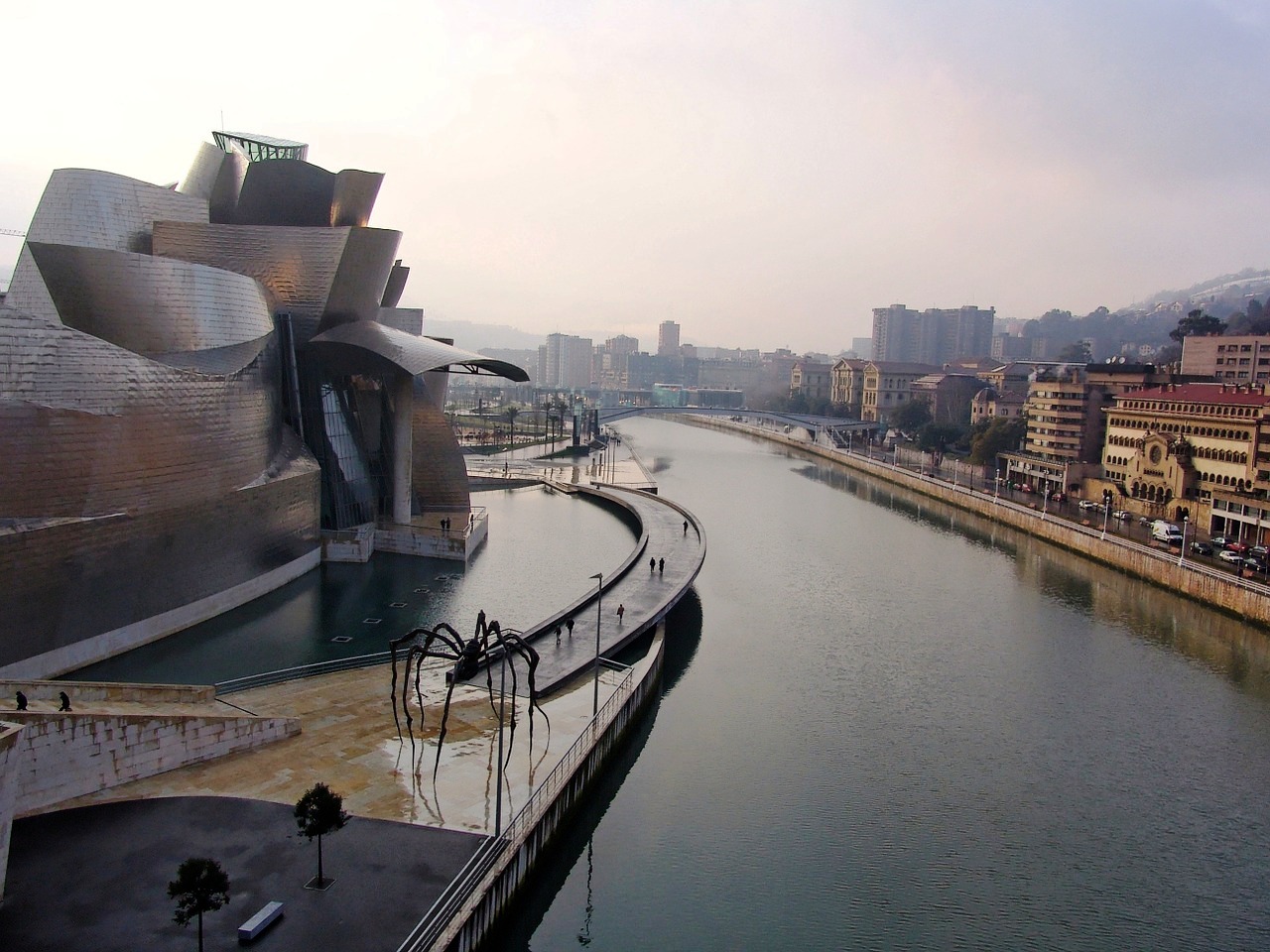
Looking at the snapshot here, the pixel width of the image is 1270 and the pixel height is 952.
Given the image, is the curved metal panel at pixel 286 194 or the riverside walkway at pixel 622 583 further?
the curved metal panel at pixel 286 194

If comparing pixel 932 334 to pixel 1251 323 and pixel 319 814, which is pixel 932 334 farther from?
pixel 319 814

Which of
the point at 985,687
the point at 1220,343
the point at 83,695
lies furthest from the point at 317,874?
the point at 1220,343

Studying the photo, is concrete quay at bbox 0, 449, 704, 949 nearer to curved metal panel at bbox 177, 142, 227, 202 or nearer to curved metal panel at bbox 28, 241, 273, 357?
curved metal panel at bbox 28, 241, 273, 357

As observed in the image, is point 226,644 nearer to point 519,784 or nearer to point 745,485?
point 519,784

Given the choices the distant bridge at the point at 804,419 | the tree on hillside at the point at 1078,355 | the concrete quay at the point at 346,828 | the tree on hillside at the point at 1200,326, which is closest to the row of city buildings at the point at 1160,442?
the tree on hillside at the point at 1200,326

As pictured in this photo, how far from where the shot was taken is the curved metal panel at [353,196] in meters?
28.3

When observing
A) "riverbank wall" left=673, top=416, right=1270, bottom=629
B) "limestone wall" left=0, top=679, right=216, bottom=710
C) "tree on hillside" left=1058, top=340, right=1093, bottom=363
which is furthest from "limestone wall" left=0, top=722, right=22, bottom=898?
"tree on hillside" left=1058, top=340, right=1093, bottom=363

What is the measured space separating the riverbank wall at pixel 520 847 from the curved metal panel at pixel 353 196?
61.6 ft

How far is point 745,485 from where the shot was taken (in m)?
54.8

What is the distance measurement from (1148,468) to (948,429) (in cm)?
2670

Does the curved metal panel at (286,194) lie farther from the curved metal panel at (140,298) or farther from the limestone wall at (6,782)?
the limestone wall at (6,782)

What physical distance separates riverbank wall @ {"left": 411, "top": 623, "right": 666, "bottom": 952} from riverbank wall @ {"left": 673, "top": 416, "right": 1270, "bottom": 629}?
63.9ft

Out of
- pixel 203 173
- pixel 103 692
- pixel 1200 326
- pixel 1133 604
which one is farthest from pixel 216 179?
pixel 1200 326

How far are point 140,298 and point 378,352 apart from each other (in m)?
6.82
